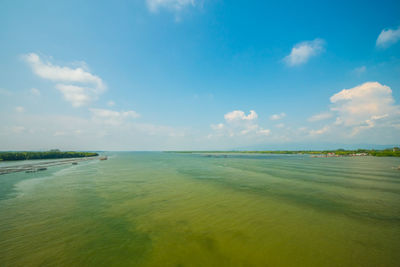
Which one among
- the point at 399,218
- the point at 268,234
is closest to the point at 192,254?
the point at 268,234

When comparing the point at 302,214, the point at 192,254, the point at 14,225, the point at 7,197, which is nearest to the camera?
the point at 192,254

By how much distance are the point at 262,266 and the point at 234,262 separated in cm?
99

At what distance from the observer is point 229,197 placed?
1362 cm

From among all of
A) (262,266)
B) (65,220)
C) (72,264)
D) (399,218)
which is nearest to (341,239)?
(262,266)

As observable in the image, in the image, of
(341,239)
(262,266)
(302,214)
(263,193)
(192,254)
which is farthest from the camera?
(263,193)

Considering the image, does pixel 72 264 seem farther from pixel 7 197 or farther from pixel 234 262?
pixel 7 197

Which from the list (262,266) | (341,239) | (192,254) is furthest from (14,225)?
(341,239)

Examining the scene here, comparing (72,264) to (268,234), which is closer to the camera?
(72,264)

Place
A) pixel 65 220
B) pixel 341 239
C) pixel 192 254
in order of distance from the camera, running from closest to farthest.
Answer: pixel 192 254 < pixel 341 239 < pixel 65 220

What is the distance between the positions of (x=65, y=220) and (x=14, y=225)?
8.13 ft

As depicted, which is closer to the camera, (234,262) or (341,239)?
(234,262)

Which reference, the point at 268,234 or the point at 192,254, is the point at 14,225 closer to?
the point at 192,254

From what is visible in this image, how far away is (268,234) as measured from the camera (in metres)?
7.50

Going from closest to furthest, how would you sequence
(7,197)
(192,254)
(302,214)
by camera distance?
(192,254), (302,214), (7,197)
